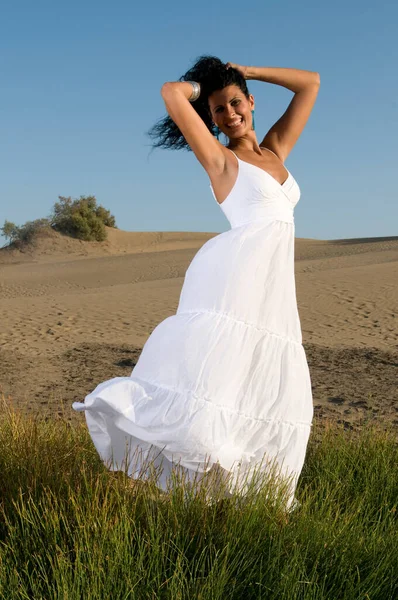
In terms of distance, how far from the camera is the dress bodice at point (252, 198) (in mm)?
3297

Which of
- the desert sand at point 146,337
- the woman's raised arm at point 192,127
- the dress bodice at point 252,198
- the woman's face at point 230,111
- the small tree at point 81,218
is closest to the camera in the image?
the woman's raised arm at point 192,127

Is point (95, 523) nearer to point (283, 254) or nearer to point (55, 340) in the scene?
point (283, 254)

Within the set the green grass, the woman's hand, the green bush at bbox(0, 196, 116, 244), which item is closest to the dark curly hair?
the woman's hand

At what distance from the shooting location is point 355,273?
68.7 feet

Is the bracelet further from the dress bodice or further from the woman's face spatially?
the dress bodice

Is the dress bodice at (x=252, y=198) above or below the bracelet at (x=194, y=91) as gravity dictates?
below

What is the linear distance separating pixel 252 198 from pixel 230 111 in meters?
0.51

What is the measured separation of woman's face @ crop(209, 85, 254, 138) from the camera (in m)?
3.51

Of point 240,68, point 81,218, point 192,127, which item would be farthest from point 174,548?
point 81,218

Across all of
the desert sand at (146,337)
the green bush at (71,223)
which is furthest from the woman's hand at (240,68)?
the green bush at (71,223)

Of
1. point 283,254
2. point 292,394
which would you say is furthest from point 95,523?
point 283,254

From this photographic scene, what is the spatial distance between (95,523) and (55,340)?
964cm

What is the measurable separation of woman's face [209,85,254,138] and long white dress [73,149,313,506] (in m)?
0.31

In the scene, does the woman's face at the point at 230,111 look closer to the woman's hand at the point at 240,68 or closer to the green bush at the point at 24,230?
the woman's hand at the point at 240,68
